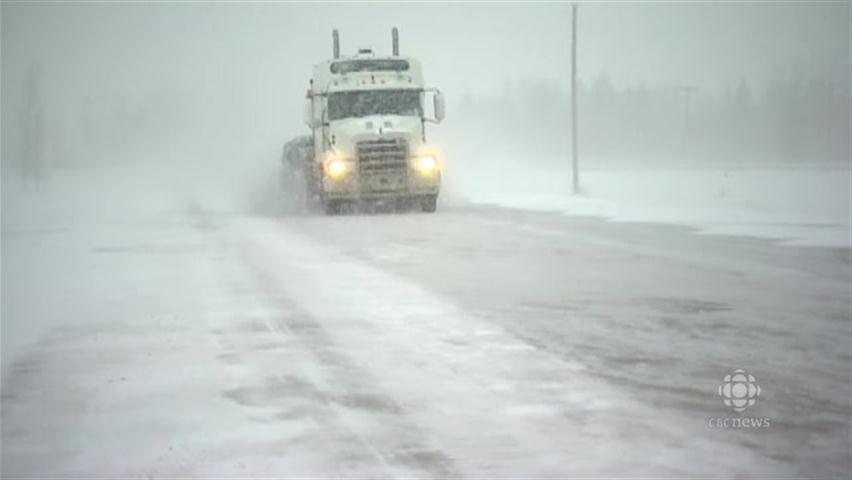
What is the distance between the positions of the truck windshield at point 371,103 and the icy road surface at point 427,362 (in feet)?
33.9

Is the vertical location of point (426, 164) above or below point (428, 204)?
above

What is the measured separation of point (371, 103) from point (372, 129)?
33.6 inches

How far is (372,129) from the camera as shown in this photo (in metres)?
26.5

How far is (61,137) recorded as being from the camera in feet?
551

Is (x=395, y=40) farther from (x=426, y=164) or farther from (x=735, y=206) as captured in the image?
(x=735, y=206)

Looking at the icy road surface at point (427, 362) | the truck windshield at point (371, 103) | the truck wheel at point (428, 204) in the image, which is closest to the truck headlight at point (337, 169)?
the truck windshield at point (371, 103)

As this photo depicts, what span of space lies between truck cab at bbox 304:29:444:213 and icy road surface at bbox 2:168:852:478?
31.4ft

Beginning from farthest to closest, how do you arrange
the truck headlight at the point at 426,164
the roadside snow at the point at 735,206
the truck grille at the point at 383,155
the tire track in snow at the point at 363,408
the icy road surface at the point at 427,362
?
the truck headlight at the point at 426,164, the truck grille at the point at 383,155, the roadside snow at the point at 735,206, the icy road surface at the point at 427,362, the tire track in snow at the point at 363,408

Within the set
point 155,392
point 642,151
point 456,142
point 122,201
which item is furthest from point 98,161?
point 155,392

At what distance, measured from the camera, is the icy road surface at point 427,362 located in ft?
19.0

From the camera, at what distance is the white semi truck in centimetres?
2656

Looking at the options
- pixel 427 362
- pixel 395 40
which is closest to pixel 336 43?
pixel 395 40

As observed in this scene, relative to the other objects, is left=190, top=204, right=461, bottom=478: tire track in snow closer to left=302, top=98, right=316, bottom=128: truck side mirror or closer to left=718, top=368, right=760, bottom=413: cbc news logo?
left=718, top=368, right=760, bottom=413: cbc news logo

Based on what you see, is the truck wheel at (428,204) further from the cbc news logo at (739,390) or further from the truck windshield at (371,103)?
the cbc news logo at (739,390)
